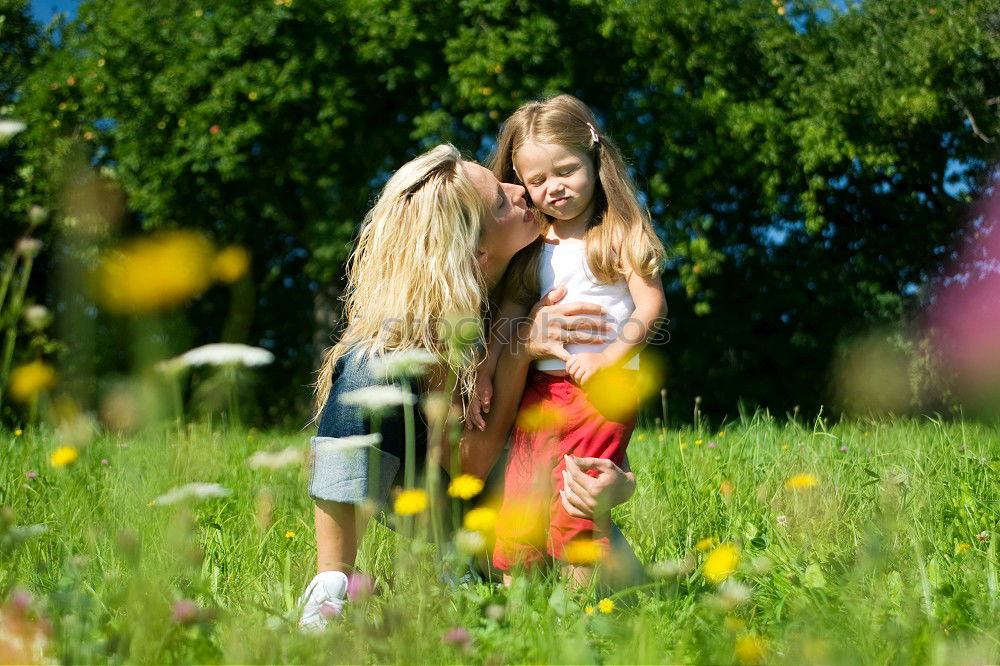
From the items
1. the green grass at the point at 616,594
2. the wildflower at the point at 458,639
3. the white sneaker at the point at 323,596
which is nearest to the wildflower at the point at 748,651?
the green grass at the point at 616,594

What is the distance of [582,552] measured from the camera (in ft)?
6.59

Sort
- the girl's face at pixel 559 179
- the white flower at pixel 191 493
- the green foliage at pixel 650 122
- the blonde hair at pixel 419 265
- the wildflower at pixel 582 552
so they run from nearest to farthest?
the white flower at pixel 191 493 < the wildflower at pixel 582 552 < the blonde hair at pixel 419 265 < the girl's face at pixel 559 179 < the green foliage at pixel 650 122

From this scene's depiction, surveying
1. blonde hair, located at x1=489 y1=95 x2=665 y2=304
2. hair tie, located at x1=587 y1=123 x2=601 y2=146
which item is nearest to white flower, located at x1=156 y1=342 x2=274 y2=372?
blonde hair, located at x1=489 y1=95 x2=665 y2=304

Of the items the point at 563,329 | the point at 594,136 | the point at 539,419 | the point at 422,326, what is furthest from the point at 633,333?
the point at 594,136

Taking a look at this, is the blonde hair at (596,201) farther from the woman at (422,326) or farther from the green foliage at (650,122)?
the green foliage at (650,122)

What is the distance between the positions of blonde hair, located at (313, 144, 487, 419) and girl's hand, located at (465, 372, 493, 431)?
2.1 inches

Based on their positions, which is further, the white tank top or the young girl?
the white tank top

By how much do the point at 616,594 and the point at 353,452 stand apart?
0.66 m

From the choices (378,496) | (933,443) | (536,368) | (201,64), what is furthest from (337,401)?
(201,64)

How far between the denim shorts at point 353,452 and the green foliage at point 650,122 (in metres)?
7.70

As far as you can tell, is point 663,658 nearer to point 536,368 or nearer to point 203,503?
point 536,368

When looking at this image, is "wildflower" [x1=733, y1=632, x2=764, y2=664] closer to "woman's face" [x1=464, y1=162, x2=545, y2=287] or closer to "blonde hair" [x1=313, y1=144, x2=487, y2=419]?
"blonde hair" [x1=313, y1=144, x2=487, y2=419]

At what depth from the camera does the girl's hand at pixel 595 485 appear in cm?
211

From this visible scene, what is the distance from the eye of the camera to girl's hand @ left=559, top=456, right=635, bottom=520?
2105 mm
